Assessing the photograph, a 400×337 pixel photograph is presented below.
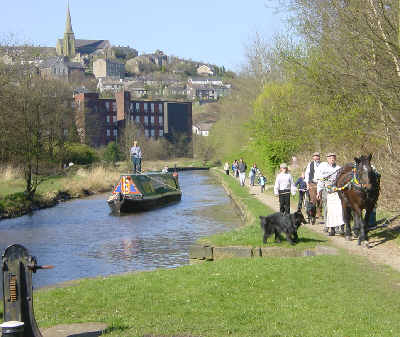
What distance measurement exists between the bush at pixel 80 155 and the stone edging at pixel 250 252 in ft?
150

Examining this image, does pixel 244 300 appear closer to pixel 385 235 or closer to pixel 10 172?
pixel 385 235

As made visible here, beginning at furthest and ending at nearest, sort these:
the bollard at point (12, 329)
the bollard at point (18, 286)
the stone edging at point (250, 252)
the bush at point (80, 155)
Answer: the bush at point (80, 155), the stone edging at point (250, 252), the bollard at point (18, 286), the bollard at point (12, 329)

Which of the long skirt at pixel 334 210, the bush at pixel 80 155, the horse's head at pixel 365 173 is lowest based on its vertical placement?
the bush at pixel 80 155

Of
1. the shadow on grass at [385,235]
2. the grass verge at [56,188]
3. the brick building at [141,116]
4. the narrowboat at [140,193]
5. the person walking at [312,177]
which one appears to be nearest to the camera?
the shadow on grass at [385,235]

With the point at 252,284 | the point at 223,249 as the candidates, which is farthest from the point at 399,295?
the point at 223,249

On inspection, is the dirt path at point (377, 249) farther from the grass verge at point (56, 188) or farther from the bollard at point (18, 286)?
the grass verge at point (56, 188)

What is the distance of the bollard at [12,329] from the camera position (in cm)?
580

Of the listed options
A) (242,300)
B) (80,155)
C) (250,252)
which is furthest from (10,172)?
(242,300)

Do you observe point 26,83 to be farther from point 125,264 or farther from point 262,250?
point 262,250

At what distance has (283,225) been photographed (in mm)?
13516

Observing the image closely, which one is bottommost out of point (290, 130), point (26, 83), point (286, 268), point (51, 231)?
point (51, 231)

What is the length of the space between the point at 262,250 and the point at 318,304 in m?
4.84

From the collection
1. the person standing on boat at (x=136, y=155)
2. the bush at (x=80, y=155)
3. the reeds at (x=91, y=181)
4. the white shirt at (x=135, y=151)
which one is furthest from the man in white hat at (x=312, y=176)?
the bush at (x=80, y=155)

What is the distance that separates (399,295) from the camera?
28.4 ft
